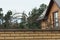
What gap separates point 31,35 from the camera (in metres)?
8.55

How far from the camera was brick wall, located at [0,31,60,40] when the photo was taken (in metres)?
8.48

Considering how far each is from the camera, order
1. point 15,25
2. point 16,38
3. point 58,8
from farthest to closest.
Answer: point 58,8, point 15,25, point 16,38

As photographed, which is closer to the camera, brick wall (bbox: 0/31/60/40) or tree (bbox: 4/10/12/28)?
brick wall (bbox: 0/31/60/40)

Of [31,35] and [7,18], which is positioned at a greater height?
[7,18]

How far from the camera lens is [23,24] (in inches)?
370

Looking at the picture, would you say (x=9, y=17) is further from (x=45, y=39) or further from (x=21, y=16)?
(x=45, y=39)

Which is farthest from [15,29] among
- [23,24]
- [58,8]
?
[58,8]

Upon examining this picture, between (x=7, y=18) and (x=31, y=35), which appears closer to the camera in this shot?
(x=31, y=35)

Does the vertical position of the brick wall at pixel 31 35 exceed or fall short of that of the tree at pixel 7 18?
it falls short

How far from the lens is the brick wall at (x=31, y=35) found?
848 centimetres

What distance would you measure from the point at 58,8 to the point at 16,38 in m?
13.0

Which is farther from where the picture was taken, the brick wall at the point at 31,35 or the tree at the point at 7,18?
the tree at the point at 7,18

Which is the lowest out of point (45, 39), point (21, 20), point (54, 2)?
point (45, 39)

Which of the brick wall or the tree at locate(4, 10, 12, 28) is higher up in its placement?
the tree at locate(4, 10, 12, 28)
